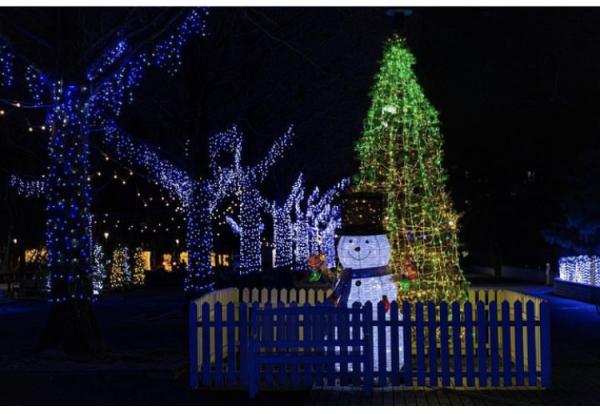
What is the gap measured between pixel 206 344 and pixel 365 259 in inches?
105

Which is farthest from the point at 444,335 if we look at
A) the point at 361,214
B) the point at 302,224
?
the point at 302,224

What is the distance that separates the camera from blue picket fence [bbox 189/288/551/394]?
1011cm

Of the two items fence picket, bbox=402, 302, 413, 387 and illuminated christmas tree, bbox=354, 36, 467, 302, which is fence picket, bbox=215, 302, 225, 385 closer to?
fence picket, bbox=402, 302, 413, 387

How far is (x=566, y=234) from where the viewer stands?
3275cm

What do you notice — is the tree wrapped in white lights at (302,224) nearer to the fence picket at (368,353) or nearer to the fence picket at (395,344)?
the fence picket at (395,344)

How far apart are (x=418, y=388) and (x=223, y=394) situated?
99.6 inches

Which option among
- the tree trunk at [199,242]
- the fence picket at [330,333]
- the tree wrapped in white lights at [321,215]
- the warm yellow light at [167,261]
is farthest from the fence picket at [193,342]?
the warm yellow light at [167,261]

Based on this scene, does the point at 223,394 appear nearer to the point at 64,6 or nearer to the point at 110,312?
the point at 64,6

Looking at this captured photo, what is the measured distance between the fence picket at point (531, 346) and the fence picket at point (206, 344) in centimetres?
418

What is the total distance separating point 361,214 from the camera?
38.6ft

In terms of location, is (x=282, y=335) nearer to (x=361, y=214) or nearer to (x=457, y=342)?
(x=457, y=342)

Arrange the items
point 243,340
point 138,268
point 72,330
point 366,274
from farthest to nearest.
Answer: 1. point 138,268
2. point 72,330
3. point 366,274
4. point 243,340

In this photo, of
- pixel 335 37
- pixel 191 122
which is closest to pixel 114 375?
pixel 191 122

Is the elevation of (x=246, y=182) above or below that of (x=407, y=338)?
above
